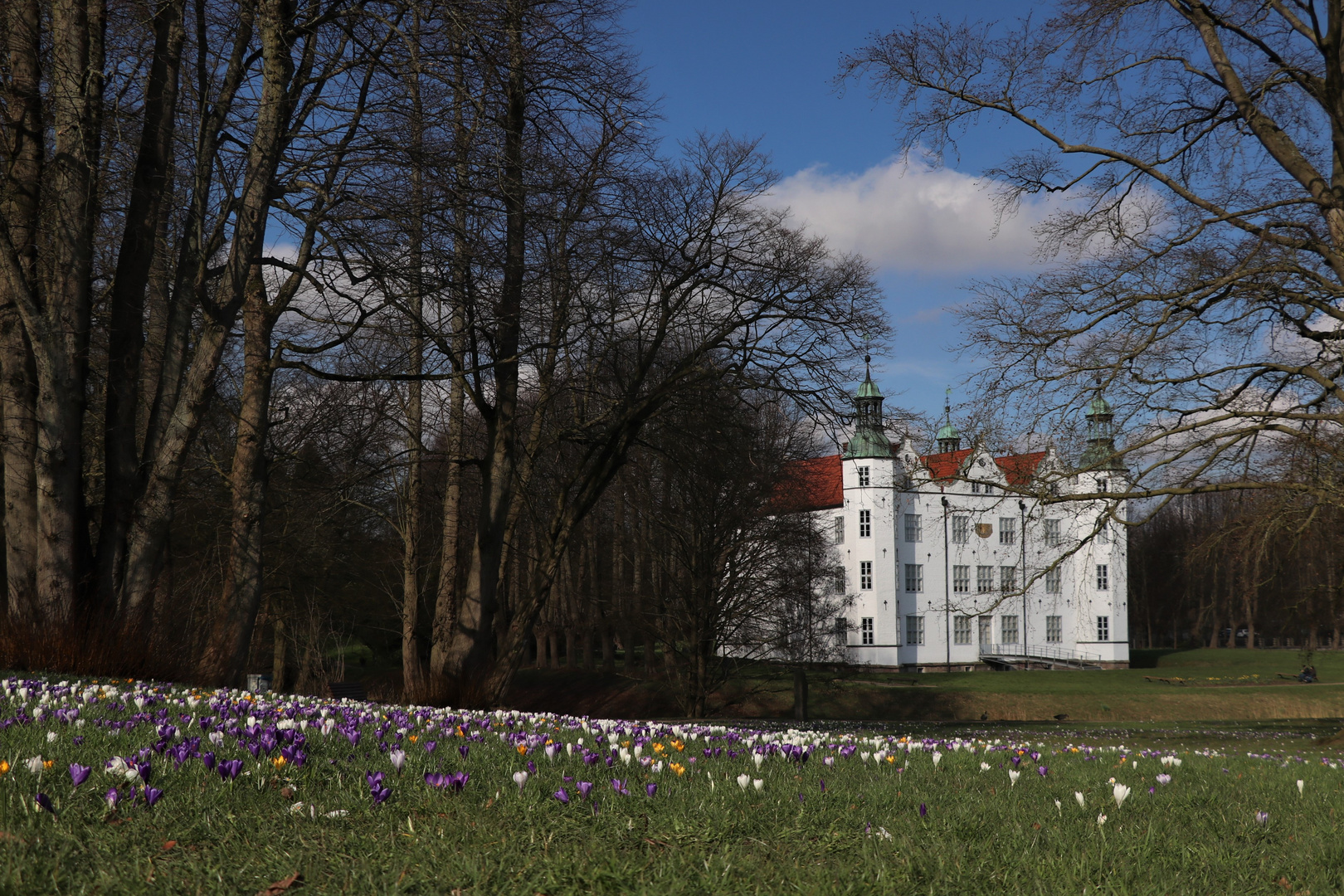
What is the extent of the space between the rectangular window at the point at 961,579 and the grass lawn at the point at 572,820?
5915 centimetres

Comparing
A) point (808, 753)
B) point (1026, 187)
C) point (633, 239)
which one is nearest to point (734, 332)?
point (633, 239)

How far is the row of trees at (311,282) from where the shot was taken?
10.2 metres

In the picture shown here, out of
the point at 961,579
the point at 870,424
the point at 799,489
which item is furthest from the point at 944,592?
the point at 870,424

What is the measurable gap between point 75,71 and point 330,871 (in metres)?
10.8

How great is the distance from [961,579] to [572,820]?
2500 inches

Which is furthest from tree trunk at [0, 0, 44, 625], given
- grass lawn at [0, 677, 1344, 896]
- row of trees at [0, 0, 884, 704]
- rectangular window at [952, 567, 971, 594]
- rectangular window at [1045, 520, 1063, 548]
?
rectangular window at [952, 567, 971, 594]

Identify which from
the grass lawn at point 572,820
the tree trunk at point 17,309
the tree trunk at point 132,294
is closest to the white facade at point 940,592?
the tree trunk at point 132,294

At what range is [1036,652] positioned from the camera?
215ft

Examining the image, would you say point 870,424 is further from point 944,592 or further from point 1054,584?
point 944,592

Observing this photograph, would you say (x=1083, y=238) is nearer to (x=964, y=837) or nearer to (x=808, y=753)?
(x=808, y=753)

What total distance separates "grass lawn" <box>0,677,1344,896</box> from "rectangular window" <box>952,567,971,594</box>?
59.1 m

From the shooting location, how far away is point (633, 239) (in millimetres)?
15562

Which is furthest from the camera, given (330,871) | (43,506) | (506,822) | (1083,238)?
(1083,238)

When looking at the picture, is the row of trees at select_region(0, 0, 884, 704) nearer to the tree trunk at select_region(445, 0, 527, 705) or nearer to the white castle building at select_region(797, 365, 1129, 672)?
the tree trunk at select_region(445, 0, 527, 705)
